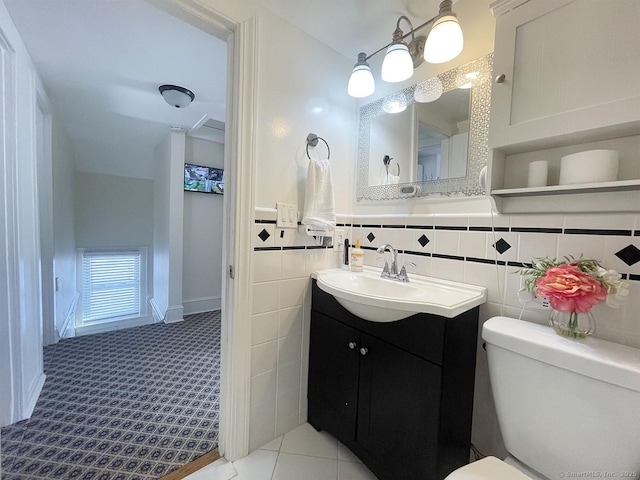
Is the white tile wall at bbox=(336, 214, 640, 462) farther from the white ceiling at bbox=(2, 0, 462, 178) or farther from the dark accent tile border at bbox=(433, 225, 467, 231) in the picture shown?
the white ceiling at bbox=(2, 0, 462, 178)

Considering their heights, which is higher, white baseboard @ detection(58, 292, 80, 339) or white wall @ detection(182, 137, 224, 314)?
white wall @ detection(182, 137, 224, 314)

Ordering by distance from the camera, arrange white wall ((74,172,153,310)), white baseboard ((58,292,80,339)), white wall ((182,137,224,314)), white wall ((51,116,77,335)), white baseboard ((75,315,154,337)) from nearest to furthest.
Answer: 1. white wall ((51,116,77,335))
2. white baseboard ((58,292,80,339))
3. white wall ((182,137,224,314))
4. white baseboard ((75,315,154,337))
5. white wall ((74,172,153,310))

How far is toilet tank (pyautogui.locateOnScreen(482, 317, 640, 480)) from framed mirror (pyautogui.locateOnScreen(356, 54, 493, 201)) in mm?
622

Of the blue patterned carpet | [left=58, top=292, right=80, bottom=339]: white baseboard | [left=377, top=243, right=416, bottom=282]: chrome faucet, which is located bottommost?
[left=58, top=292, right=80, bottom=339]: white baseboard

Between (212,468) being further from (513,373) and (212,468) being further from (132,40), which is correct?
(132,40)

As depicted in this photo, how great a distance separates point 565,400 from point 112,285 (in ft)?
17.4

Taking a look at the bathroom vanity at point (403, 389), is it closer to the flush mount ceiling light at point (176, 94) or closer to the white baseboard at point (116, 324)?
the flush mount ceiling light at point (176, 94)

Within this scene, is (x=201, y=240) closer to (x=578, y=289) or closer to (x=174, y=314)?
(x=174, y=314)

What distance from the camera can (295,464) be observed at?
4.05 feet

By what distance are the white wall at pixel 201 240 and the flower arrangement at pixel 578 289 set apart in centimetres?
326

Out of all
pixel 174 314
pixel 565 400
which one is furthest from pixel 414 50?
pixel 174 314

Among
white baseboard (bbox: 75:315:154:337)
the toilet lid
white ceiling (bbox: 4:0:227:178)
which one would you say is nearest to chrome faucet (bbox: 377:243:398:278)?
the toilet lid

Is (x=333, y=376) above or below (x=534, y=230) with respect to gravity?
below

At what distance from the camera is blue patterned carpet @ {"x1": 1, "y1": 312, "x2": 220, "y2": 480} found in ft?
4.01
